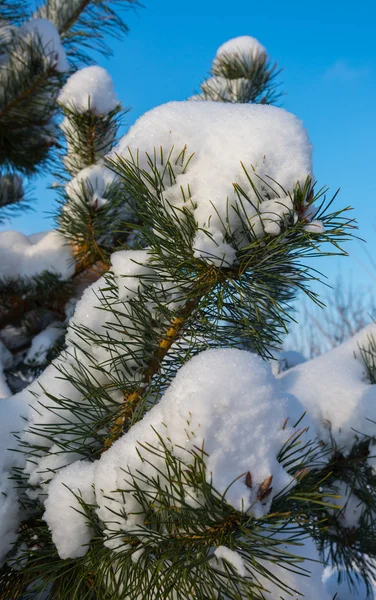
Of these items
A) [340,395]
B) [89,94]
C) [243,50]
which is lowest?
[340,395]

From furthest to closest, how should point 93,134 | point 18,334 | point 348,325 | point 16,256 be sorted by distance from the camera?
point 348,325
point 18,334
point 16,256
point 93,134

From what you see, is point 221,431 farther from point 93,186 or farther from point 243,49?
point 243,49

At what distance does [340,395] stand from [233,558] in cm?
93

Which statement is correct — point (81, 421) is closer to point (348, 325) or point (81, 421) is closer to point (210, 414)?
point (210, 414)

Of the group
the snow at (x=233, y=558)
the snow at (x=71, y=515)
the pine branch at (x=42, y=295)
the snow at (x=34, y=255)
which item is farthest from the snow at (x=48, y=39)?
the snow at (x=233, y=558)

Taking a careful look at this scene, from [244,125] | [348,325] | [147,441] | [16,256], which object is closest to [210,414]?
[147,441]

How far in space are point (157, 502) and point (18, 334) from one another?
5.75 ft

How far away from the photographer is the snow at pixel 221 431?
0.61 metres

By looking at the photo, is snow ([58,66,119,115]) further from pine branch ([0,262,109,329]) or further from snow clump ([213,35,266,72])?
snow clump ([213,35,266,72])

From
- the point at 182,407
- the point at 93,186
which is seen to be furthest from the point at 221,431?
the point at 93,186

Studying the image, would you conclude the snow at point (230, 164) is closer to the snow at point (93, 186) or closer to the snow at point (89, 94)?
the snow at point (93, 186)

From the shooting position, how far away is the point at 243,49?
2.46m

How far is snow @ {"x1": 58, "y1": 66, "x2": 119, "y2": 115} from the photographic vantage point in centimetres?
169

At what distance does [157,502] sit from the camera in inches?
27.0
